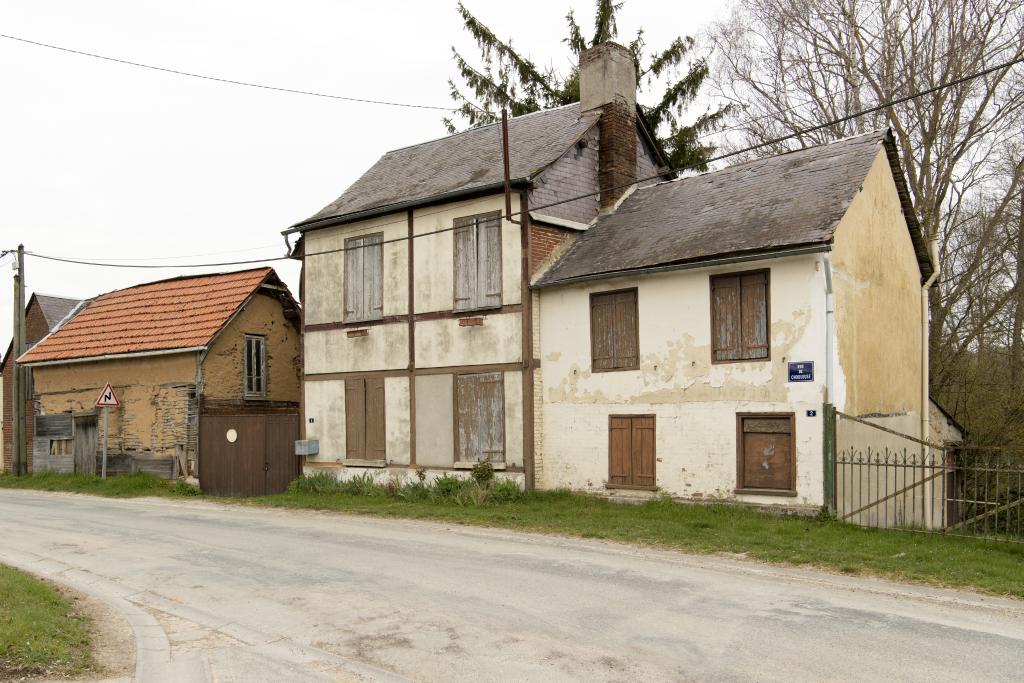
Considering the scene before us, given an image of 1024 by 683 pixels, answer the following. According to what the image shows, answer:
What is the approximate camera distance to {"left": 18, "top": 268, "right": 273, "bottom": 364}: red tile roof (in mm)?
24156

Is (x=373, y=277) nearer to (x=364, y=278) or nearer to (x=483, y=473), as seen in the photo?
(x=364, y=278)

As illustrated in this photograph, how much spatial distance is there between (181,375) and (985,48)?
21.8 metres

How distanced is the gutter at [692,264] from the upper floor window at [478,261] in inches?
42.3

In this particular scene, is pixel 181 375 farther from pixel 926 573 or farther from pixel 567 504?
pixel 926 573

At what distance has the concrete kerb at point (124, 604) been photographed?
281 inches

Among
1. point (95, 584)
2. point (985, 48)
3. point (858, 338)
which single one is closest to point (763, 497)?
point (858, 338)

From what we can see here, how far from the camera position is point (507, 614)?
8.51m

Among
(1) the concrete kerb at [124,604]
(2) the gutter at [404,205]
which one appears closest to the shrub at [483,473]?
(2) the gutter at [404,205]

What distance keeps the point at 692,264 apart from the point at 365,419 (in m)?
8.99

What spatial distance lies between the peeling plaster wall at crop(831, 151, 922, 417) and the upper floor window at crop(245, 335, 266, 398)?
16.1m

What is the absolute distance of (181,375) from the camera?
23484mm

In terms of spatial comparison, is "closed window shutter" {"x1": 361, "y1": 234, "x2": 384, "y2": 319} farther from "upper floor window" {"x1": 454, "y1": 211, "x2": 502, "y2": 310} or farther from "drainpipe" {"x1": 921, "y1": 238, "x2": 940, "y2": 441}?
"drainpipe" {"x1": 921, "y1": 238, "x2": 940, "y2": 441}

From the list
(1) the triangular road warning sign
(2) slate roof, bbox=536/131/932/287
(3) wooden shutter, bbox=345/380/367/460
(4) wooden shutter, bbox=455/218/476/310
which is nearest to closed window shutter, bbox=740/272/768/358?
(2) slate roof, bbox=536/131/932/287

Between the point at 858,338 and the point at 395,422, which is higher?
the point at 858,338
